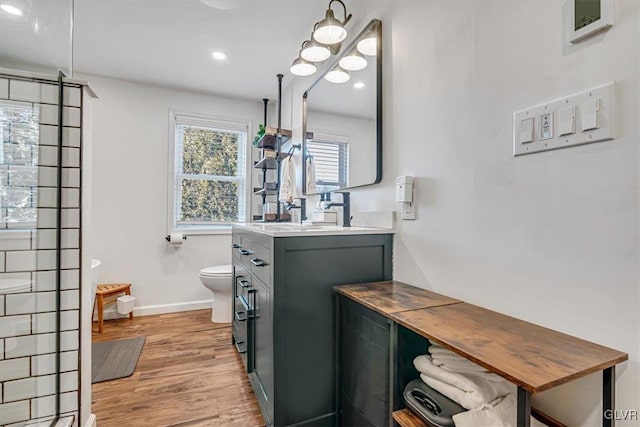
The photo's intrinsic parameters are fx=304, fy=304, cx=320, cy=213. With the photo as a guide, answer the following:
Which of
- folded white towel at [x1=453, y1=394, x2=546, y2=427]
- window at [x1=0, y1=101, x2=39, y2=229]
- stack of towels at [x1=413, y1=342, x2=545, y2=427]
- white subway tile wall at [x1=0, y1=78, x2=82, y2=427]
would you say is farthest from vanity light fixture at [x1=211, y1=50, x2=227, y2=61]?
folded white towel at [x1=453, y1=394, x2=546, y2=427]

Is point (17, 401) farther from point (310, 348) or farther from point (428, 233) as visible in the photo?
point (428, 233)

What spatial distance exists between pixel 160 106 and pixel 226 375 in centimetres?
276

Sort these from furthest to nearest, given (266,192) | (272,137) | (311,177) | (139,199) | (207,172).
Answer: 1. (207,172)
2. (266,192)
3. (139,199)
4. (272,137)
5. (311,177)

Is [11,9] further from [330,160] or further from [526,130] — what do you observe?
[526,130]

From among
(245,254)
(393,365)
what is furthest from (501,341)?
(245,254)

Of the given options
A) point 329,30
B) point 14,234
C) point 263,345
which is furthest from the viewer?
point 329,30

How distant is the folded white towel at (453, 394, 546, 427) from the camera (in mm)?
751

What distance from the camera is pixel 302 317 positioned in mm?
1312

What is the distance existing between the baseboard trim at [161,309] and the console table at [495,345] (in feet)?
8.62

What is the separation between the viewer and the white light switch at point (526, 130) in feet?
3.06

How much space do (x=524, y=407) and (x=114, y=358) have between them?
8.18 feet

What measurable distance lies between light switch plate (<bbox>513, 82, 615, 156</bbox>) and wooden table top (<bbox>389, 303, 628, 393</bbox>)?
529mm

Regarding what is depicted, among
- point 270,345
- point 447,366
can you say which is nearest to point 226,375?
point 270,345

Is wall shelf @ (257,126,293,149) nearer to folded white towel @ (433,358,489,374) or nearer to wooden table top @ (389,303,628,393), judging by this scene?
wooden table top @ (389,303,628,393)
